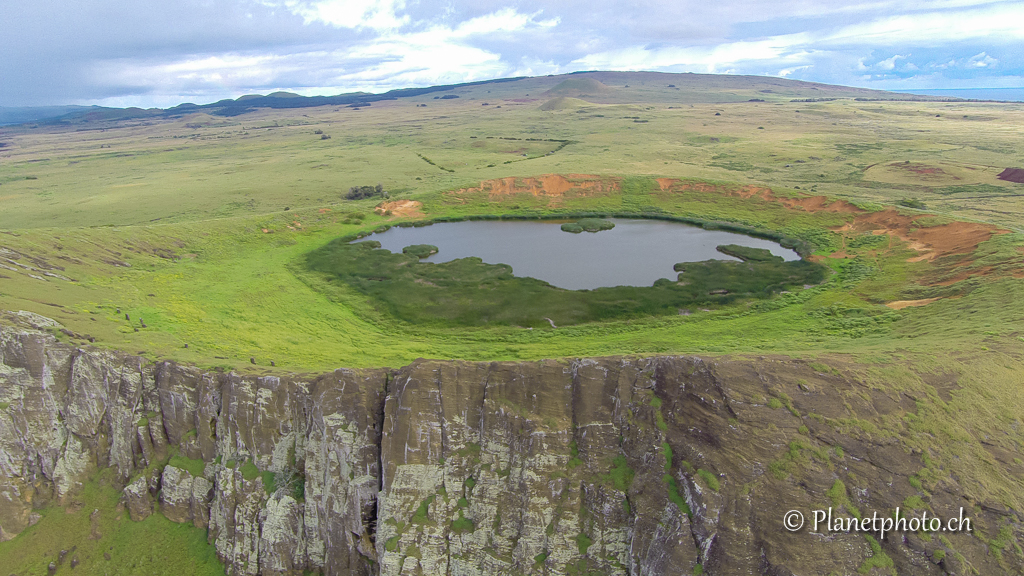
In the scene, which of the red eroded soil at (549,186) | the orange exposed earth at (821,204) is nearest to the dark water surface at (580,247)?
the red eroded soil at (549,186)

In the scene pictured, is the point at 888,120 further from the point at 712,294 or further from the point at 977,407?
the point at 977,407

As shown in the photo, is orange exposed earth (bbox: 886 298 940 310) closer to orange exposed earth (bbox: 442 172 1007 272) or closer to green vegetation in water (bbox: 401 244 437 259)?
orange exposed earth (bbox: 442 172 1007 272)

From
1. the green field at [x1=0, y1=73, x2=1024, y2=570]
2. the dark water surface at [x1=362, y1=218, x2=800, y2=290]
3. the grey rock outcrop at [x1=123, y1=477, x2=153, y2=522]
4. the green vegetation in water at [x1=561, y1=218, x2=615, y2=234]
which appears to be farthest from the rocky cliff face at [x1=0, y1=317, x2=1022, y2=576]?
the green vegetation in water at [x1=561, y1=218, x2=615, y2=234]

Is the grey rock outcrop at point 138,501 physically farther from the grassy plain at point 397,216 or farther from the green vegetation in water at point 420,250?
the green vegetation in water at point 420,250

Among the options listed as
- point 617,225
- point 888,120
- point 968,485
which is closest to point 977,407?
point 968,485

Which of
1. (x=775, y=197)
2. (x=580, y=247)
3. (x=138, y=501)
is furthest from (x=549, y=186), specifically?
(x=138, y=501)

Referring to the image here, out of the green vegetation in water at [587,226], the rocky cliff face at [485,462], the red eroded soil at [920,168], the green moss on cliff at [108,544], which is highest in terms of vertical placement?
the red eroded soil at [920,168]
